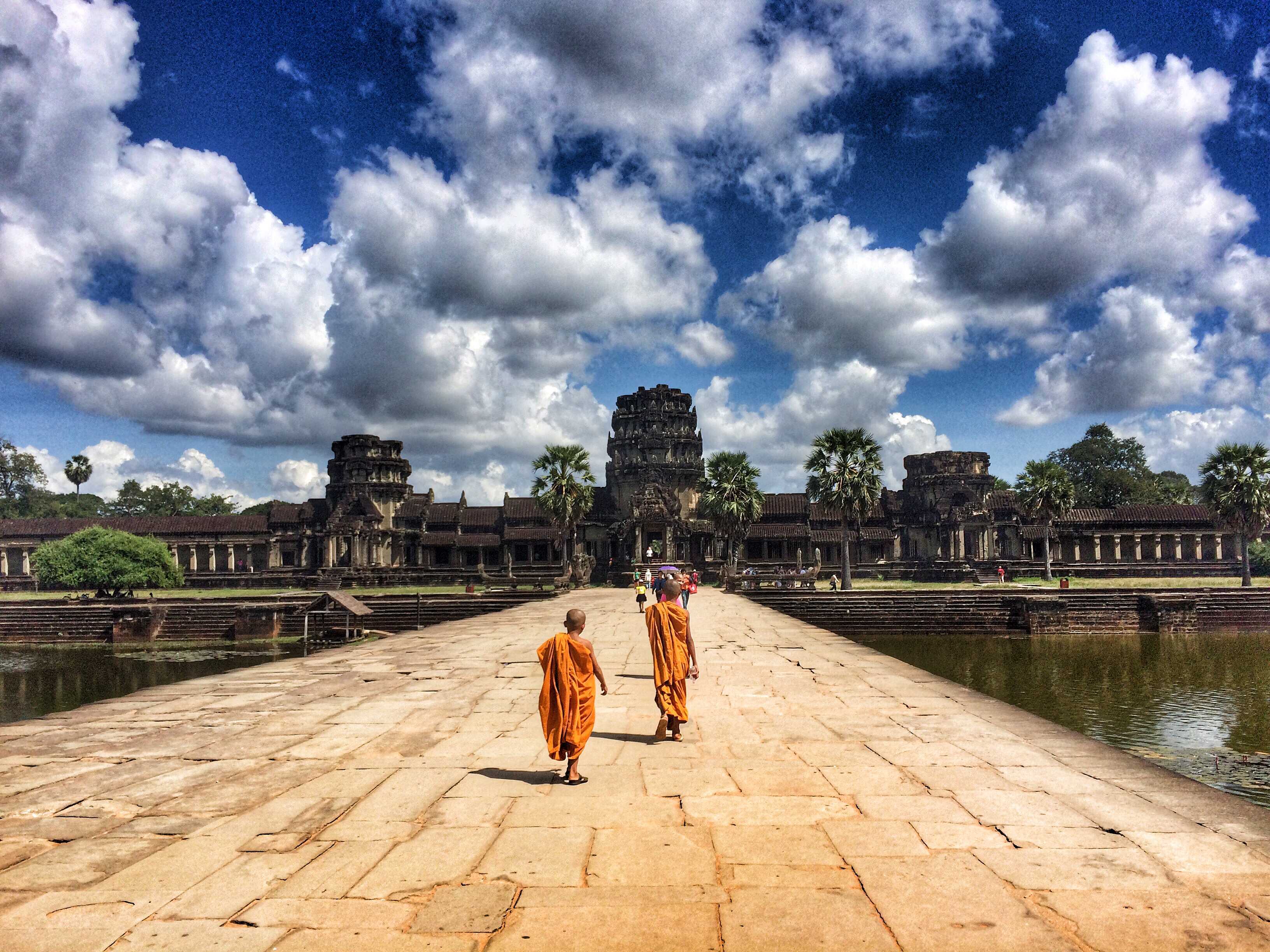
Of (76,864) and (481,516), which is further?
(481,516)

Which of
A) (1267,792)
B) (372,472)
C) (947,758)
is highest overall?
(372,472)

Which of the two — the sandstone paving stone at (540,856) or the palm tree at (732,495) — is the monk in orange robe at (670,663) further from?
the palm tree at (732,495)

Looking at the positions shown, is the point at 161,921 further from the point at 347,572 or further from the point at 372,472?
the point at 372,472

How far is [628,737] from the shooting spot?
24.3ft

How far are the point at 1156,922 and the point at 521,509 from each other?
184 ft

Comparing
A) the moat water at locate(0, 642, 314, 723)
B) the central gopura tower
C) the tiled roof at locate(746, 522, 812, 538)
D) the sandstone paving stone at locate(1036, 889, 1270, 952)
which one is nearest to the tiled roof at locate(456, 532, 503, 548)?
Result: the central gopura tower

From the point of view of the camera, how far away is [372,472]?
2331 inches

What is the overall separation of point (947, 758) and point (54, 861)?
666 cm

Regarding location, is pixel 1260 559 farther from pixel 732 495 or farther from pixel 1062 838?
pixel 1062 838

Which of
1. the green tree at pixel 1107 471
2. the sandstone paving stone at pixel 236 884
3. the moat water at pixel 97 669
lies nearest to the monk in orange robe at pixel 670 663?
the sandstone paving stone at pixel 236 884

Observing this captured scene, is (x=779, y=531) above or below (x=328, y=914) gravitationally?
above

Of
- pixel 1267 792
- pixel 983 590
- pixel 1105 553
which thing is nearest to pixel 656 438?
pixel 983 590

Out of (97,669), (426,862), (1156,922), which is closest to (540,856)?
(426,862)

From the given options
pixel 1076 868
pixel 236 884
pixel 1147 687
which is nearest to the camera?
pixel 236 884
